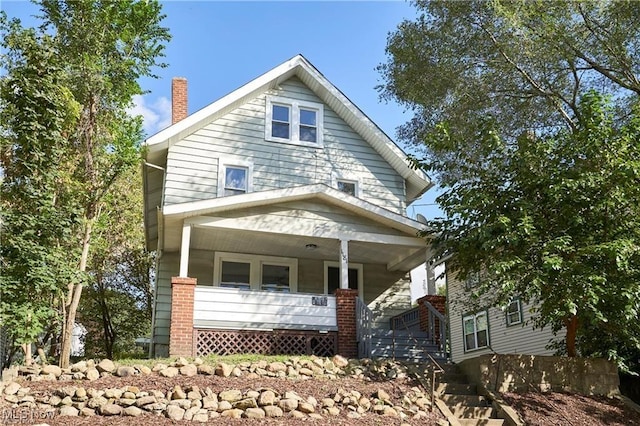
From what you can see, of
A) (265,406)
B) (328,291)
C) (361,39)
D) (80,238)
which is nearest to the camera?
(265,406)

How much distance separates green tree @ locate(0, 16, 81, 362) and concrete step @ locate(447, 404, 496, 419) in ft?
22.3

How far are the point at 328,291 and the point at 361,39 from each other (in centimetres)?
662

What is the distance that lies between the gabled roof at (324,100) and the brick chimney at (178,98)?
1688mm

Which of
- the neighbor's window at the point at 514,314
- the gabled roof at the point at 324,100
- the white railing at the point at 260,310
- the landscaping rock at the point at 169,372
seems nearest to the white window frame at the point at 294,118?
the gabled roof at the point at 324,100

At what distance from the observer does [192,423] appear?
24.1ft

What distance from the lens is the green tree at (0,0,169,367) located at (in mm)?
12258

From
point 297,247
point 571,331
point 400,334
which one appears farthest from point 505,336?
point 571,331

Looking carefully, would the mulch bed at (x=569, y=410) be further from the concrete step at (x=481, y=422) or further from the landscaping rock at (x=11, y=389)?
the landscaping rock at (x=11, y=389)

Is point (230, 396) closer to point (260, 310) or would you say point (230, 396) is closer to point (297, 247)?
point (260, 310)

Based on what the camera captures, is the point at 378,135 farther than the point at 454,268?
Yes

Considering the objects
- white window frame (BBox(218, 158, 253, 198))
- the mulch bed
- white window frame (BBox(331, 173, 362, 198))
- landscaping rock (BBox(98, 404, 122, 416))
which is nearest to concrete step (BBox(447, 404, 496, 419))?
the mulch bed

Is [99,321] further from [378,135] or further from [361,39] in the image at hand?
[361,39]

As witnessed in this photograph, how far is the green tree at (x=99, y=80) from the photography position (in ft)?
40.2

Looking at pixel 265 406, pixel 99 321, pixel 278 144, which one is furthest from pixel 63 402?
pixel 99 321
